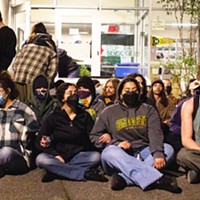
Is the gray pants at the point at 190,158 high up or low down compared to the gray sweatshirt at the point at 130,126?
down

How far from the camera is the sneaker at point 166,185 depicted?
576 centimetres

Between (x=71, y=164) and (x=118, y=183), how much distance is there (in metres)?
0.74

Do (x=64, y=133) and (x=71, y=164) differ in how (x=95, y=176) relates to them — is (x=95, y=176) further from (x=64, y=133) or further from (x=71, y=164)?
(x=64, y=133)

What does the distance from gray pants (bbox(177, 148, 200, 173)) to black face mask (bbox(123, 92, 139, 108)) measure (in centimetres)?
88

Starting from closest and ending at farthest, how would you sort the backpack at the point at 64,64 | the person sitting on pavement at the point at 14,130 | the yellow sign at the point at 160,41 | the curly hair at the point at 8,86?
1. the person sitting on pavement at the point at 14,130
2. the curly hair at the point at 8,86
3. the backpack at the point at 64,64
4. the yellow sign at the point at 160,41

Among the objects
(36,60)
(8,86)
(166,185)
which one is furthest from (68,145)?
(36,60)

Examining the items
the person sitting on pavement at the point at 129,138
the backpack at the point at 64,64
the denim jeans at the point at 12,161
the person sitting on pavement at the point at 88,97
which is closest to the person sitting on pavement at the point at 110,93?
the person sitting on pavement at the point at 88,97

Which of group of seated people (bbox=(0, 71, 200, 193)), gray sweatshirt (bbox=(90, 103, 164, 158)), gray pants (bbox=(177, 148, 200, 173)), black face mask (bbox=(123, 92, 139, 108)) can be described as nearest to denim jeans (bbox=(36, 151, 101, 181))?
group of seated people (bbox=(0, 71, 200, 193))

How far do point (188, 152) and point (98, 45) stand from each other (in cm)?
961

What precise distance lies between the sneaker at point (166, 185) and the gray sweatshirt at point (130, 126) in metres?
0.64

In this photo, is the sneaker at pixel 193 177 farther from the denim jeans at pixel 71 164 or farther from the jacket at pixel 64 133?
the jacket at pixel 64 133

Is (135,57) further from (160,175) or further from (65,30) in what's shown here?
(160,175)

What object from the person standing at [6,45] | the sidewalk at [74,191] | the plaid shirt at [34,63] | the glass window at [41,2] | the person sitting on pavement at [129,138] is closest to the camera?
the sidewalk at [74,191]

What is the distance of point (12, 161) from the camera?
20.7 ft
